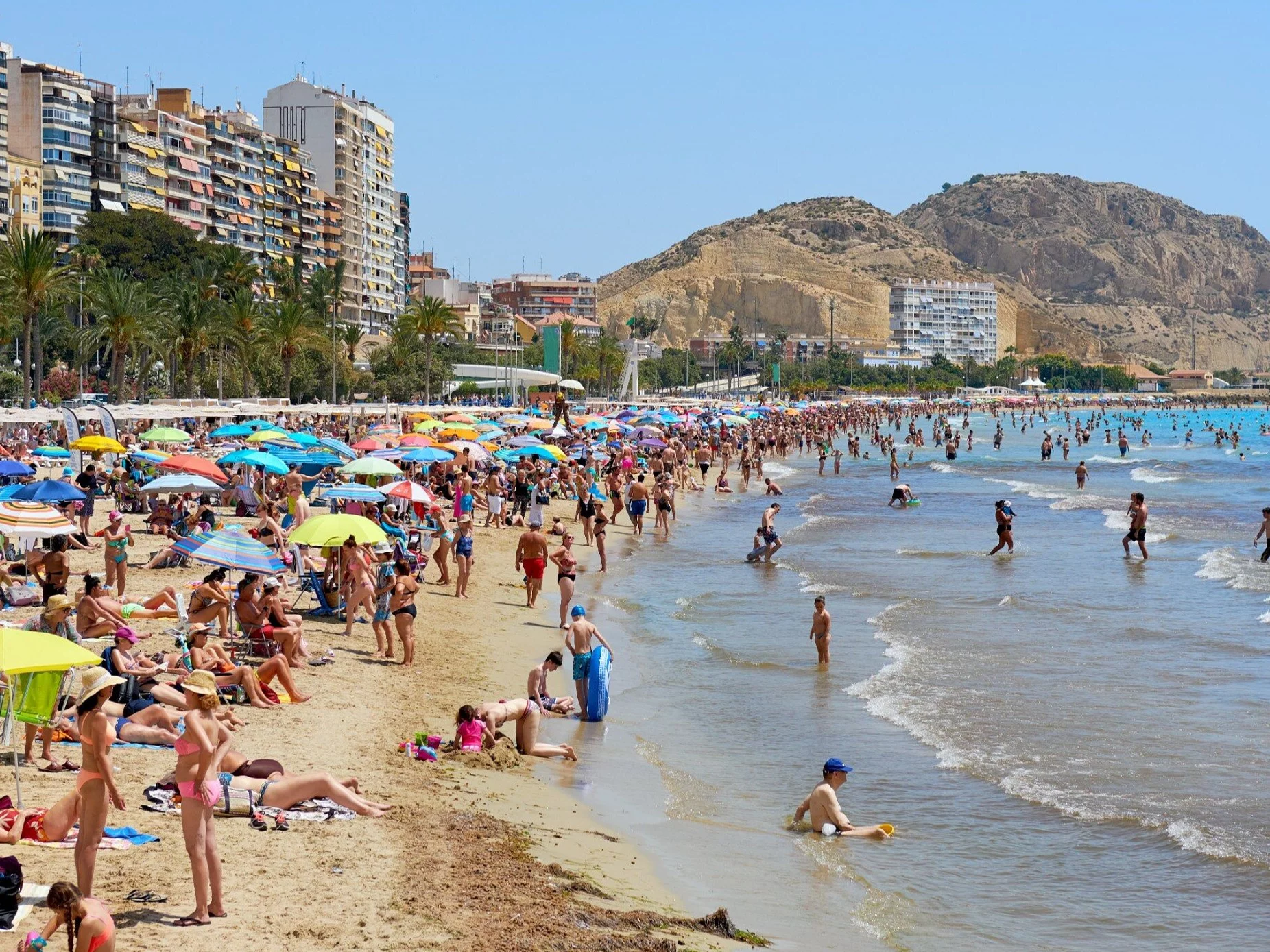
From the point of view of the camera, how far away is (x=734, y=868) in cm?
830

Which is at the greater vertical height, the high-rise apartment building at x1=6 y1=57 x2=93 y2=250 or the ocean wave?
the high-rise apartment building at x1=6 y1=57 x2=93 y2=250

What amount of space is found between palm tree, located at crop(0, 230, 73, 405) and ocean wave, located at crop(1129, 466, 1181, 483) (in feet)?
117

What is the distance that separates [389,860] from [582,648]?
4.63 m

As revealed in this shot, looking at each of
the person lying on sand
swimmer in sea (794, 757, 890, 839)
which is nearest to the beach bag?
the person lying on sand

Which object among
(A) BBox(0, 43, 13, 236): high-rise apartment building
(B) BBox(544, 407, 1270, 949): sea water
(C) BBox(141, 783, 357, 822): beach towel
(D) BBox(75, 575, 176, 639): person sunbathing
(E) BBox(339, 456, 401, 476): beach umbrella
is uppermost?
(A) BBox(0, 43, 13, 236): high-rise apartment building

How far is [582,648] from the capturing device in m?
11.7

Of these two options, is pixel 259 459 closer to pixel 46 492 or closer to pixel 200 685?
pixel 46 492

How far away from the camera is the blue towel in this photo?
6852mm

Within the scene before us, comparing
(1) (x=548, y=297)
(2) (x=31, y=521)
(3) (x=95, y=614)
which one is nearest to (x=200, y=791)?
(3) (x=95, y=614)

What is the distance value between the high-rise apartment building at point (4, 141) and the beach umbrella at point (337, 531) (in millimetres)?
62177

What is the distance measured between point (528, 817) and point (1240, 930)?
4.06 metres

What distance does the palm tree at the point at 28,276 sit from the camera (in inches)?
1528

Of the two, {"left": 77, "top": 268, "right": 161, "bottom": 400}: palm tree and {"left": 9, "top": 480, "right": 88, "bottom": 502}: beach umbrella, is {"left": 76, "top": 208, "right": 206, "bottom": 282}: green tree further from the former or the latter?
{"left": 9, "top": 480, "right": 88, "bottom": 502}: beach umbrella

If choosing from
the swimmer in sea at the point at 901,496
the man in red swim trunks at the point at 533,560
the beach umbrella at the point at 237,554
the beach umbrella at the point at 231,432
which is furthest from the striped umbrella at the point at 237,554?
the swimmer in sea at the point at 901,496
